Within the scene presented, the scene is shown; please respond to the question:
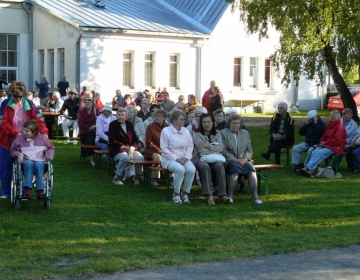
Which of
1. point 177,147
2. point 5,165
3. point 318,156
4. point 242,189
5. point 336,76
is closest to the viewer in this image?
point 5,165

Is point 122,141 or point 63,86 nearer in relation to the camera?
point 122,141

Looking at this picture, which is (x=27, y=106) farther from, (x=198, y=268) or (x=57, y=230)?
(x=198, y=268)

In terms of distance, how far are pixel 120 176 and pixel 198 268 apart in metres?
6.30

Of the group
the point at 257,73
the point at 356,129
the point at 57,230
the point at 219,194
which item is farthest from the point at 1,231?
the point at 257,73

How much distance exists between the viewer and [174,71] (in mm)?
35531

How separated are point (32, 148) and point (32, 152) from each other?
65 millimetres

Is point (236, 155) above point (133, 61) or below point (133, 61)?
below

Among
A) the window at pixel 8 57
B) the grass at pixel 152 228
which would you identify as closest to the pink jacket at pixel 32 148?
the grass at pixel 152 228

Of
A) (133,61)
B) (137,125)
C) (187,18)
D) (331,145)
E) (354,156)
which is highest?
(187,18)

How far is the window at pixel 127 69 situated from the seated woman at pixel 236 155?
21.6 meters

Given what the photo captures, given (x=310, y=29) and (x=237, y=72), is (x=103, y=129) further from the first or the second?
(x=237, y=72)

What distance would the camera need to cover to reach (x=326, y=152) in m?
15.2

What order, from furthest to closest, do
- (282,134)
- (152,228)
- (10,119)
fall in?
(282,134), (10,119), (152,228)

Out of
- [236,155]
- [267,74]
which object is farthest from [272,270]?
[267,74]
